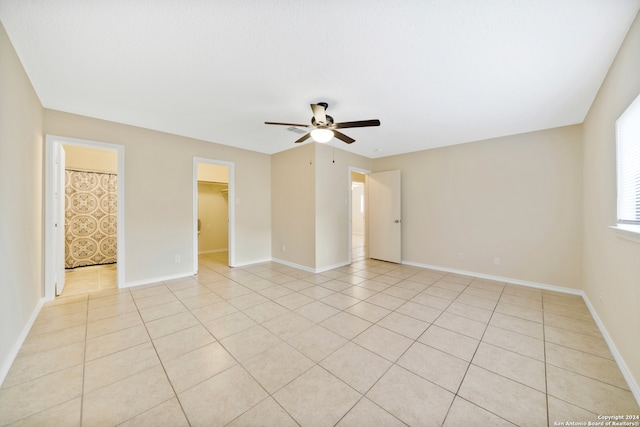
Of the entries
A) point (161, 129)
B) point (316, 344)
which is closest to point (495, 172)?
point (316, 344)

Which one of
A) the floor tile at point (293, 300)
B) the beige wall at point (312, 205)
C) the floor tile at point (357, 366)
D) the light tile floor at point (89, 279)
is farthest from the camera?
the beige wall at point (312, 205)

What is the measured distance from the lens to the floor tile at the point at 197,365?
5.51 ft

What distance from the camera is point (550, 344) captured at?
2.12 meters

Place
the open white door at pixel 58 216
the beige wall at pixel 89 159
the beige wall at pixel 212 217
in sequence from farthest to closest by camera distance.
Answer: the beige wall at pixel 212 217, the beige wall at pixel 89 159, the open white door at pixel 58 216

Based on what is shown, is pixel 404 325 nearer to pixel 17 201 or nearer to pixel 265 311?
pixel 265 311

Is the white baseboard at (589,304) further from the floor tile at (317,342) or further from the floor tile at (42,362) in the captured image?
the floor tile at (42,362)

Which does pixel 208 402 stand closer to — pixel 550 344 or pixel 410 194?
pixel 550 344

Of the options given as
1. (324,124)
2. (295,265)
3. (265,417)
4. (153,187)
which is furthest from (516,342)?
(153,187)

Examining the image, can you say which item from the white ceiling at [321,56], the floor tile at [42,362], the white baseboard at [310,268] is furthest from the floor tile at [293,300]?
the white ceiling at [321,56]

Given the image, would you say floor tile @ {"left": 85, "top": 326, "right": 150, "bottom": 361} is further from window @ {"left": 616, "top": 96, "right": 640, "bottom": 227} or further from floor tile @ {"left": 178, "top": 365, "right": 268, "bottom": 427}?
window @ {"left": 616, "top": 96, "right": 640, "bottom": 227}

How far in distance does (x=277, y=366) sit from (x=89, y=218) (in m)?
5.66

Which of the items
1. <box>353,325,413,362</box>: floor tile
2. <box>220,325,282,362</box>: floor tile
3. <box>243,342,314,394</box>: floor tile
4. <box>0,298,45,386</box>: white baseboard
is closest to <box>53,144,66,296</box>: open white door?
<box>0,298,45,386</box>: white baseboard

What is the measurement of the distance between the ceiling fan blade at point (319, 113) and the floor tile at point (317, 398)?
2514 millimetres

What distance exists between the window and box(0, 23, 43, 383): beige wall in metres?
4.66
